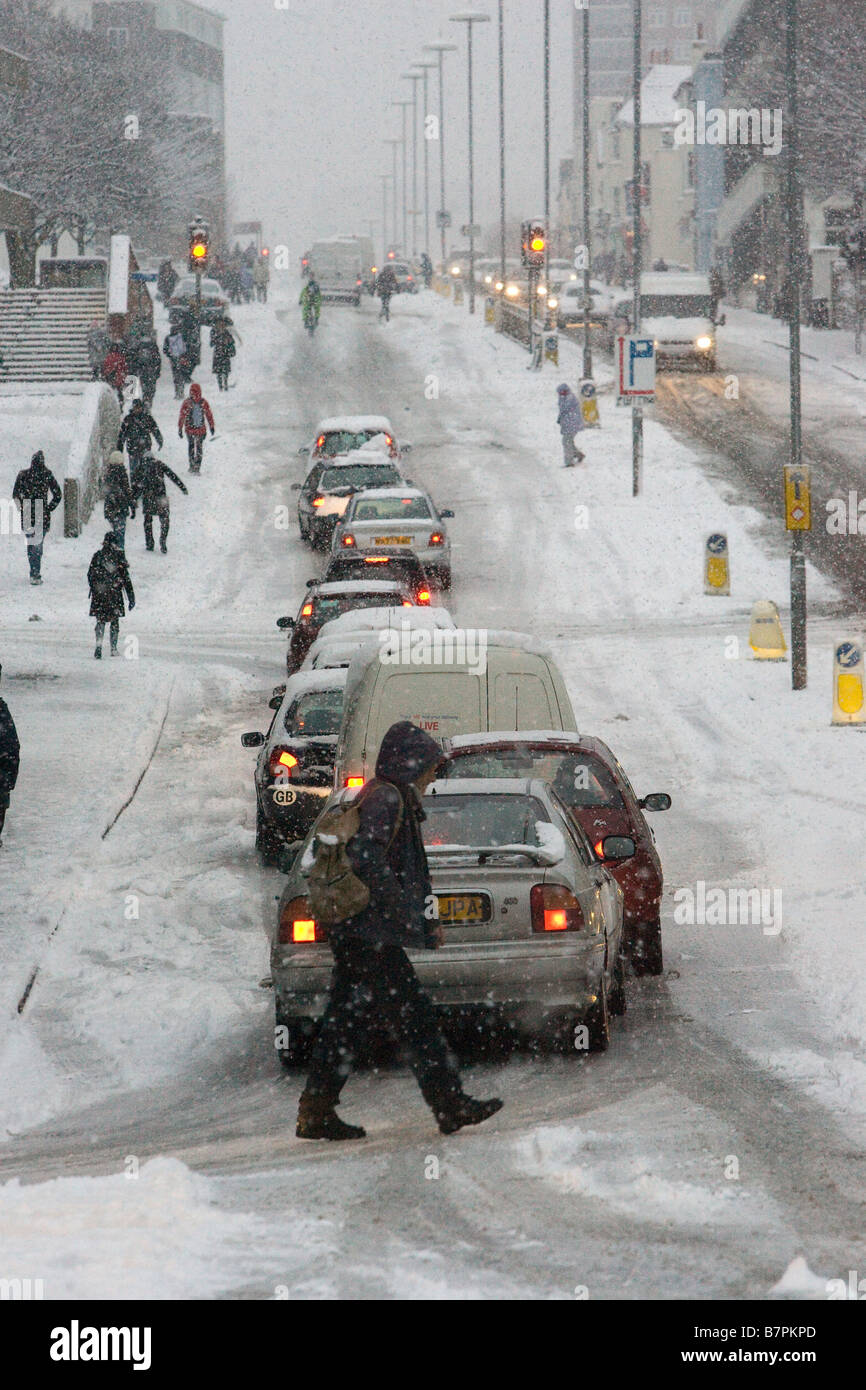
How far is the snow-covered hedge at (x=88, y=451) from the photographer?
29.6 meters

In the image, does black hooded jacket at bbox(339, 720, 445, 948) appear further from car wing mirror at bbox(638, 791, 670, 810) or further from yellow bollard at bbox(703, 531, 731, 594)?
yellow bollard at bbox(703, 531, 731, 594)

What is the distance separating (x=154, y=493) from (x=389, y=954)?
71.3ft

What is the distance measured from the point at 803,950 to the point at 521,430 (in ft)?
102

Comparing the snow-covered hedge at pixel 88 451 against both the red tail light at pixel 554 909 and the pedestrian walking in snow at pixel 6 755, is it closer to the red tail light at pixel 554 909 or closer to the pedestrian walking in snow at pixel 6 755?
the pedestrian walking in snow at pixel 6 755

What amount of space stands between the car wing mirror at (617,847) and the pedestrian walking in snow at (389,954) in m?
2.48

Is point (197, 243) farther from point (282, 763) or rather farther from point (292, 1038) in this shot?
point (292, 1038)

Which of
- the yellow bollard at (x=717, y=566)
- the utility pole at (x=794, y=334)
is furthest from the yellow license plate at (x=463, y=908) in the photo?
the yellow bollard at (x=717, y=566)

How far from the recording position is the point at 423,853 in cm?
723

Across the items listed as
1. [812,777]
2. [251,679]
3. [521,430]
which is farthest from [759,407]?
[812,777]

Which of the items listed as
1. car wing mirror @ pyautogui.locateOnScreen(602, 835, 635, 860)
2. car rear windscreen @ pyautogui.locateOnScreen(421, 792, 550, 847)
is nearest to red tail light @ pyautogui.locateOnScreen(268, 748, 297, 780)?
car wing mirror @ pyautogui.locateOnScreen(602, 835, 635, 860)

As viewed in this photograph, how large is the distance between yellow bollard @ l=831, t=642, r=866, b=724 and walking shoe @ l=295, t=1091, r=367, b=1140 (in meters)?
12.0

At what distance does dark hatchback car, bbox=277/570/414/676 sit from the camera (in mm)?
18484
